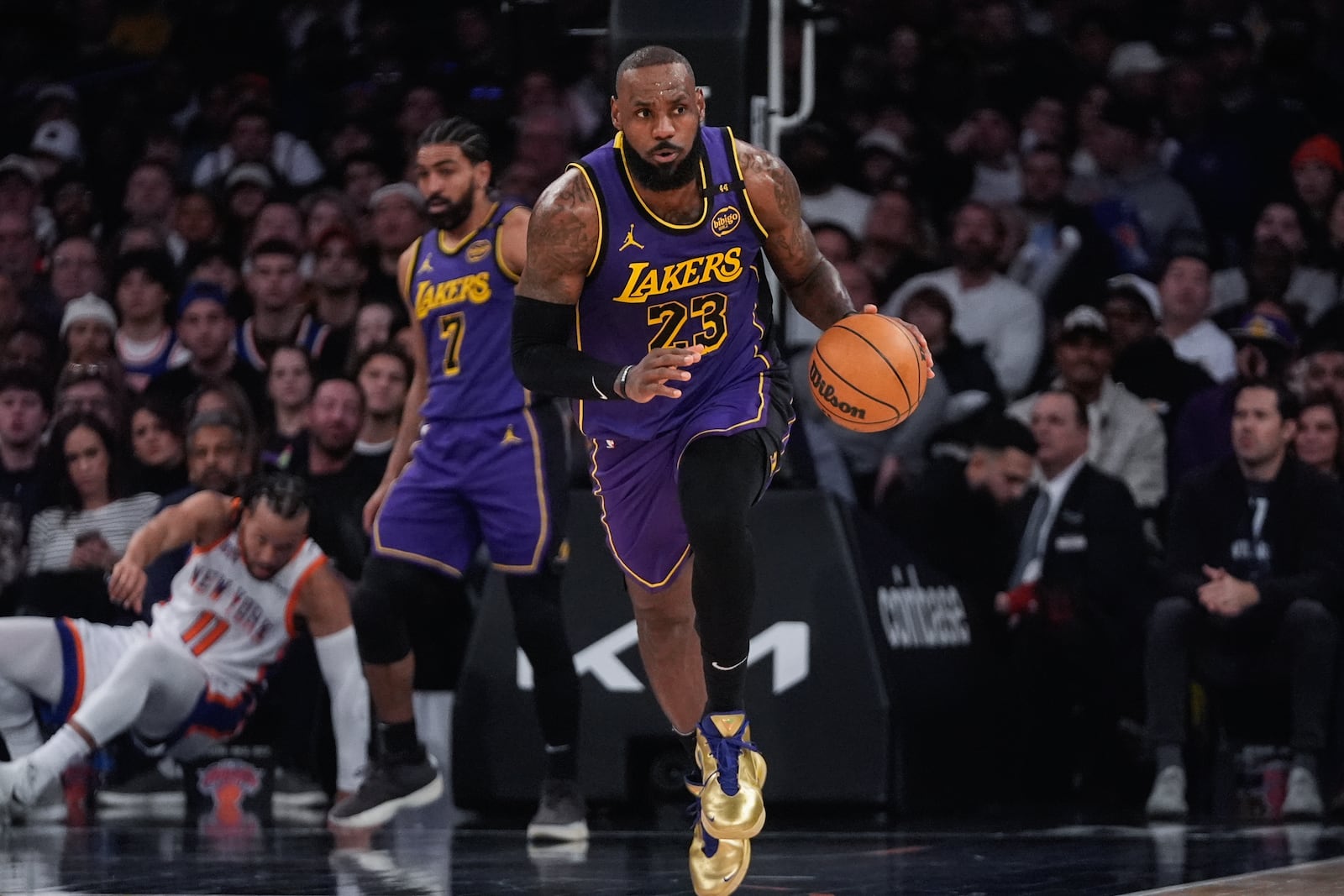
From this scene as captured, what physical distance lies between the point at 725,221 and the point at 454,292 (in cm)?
180

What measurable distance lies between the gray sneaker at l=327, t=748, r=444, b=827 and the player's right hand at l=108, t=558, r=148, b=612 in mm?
1125

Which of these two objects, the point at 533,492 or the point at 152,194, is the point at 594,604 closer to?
the point at 533,492

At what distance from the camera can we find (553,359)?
5.30 m

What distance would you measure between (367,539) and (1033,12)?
6.30 m

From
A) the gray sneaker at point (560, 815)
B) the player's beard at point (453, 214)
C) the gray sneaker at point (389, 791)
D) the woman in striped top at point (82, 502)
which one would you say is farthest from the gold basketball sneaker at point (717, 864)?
the woman in striped top at point (82, 502)

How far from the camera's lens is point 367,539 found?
883cm

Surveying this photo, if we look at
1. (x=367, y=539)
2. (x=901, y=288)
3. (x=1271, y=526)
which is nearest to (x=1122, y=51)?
(x=901, y=288)

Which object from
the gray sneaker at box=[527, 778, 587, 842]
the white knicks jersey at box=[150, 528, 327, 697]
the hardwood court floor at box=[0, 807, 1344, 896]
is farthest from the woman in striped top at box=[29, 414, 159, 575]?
the gray sneaker at box=[527, 778, 587, 842]

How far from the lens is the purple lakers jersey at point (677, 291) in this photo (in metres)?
5.34

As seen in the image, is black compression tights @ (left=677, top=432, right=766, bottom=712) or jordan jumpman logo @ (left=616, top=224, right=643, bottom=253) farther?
jordan jumpman logo @ (left=616, top=224, right=643, bottom=253)

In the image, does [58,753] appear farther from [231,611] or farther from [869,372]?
[869,372]

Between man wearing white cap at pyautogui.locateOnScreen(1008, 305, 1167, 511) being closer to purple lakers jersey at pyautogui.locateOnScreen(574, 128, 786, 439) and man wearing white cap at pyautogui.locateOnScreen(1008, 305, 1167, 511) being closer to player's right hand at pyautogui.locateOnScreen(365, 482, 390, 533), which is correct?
player's right hand at pyautogui.locateOnScreen(365, 482, 390, 533)

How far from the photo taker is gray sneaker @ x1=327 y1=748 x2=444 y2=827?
698 centimetres

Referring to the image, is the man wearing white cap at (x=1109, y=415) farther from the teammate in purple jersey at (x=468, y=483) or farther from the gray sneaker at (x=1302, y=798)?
the teammate in purple jersey at (x=468, y=483)
